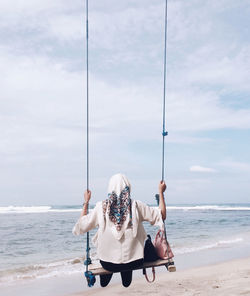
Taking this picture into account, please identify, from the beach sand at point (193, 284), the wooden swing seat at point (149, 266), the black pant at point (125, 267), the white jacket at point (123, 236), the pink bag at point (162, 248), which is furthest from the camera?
the beach sand at point (193, 284)

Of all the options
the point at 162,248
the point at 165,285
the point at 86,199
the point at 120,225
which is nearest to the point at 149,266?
the point at 162,248

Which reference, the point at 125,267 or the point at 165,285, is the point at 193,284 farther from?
the point at 125,267

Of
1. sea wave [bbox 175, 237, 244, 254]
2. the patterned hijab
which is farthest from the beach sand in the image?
the patterned hijab

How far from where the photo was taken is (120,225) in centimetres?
425

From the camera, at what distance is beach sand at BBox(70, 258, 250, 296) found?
24.5 feet

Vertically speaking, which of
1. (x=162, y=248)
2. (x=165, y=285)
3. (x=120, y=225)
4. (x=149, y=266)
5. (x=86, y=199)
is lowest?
(x=165, y=285)

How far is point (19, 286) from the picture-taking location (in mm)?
8367

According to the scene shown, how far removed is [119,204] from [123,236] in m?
0.37

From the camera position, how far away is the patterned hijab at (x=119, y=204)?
13.8ft

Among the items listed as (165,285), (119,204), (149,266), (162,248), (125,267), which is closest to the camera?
(119,204)

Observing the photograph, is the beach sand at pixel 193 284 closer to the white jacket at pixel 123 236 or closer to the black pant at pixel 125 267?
the black pant at pixel 125 267

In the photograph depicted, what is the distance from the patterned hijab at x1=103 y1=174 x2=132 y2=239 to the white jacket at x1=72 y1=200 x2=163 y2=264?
0.06m

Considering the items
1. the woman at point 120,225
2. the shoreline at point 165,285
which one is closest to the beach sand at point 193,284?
the shoreline at point 165,285

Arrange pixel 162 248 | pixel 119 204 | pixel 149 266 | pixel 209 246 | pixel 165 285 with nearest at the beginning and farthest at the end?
pixel 119 204 → pixel 149 266 → pixel 162 248 → pixel 165 285 → pixel 209 246
